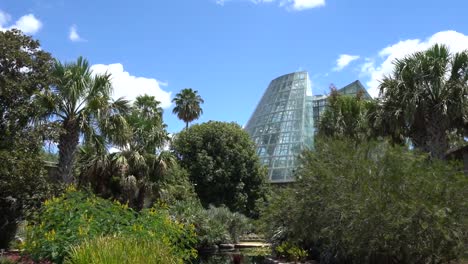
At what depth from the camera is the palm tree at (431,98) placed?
72.9 feet

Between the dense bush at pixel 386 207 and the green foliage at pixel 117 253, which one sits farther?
the dense bush at pixel 386 207

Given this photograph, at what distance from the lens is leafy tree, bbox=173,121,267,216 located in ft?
138

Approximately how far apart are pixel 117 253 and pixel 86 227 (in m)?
2.24

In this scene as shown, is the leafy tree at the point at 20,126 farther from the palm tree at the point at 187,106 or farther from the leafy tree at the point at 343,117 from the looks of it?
the palm tree at the point at 187,106

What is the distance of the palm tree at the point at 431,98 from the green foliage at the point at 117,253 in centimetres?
1697

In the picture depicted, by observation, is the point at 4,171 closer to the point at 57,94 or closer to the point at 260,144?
the point at 57,94

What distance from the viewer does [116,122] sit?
19.8 metres

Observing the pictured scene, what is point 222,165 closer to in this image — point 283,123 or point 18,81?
point 283,123

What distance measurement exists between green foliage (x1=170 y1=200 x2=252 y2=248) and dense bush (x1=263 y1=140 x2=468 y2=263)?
41.6 feet

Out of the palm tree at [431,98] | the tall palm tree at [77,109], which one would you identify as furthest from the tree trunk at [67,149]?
the palm tree at [431,98]

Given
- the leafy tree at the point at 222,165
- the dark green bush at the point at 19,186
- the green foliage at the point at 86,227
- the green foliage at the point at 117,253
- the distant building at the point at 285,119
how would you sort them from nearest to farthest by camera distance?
1. the green foliage at the point at 117,253
2. the green foliage at the point at 86,227
3. the dark green bush at the point at 19,186
4. the leafy tree at the point at 222,165
5. the distant building at the point at 285,119

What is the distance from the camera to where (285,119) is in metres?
63.9

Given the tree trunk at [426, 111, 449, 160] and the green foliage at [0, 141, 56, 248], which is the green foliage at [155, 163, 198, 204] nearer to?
the green foliage at [0, 141, 56, 248]

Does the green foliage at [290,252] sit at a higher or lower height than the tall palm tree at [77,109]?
lower
